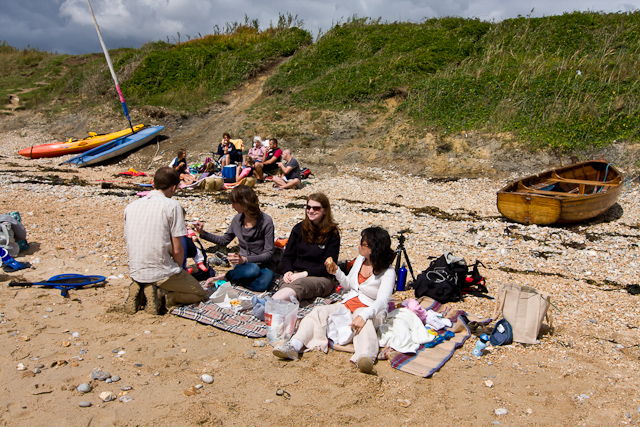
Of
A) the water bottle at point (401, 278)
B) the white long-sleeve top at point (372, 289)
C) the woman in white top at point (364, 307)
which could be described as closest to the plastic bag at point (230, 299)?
the woman in white top at point (364, 307)

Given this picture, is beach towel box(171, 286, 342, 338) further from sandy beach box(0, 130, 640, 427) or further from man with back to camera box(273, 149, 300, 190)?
man with back to camera box(273, 149, 300, 190)

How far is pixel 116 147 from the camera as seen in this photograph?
18.4 metres

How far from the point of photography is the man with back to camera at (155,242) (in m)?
4.77

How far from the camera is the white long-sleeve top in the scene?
457 centimetres

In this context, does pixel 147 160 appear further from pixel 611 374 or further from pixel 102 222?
pixel 611 374

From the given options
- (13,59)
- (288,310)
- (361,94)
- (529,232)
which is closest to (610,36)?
(361,94)

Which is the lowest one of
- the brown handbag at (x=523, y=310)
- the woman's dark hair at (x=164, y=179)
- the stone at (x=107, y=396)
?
the stone at (x=107, y=396)

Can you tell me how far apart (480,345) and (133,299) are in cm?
400

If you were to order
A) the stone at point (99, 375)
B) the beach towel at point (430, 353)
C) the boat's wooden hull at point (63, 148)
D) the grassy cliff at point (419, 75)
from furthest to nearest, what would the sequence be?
the boat's wooden hull at point (63, 148)
the grassy cliff at point (419, 75)
the beach towel at point (430, 353)
the stone at point (99, 375)

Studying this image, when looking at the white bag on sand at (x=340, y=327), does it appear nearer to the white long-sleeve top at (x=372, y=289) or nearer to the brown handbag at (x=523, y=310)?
the white long-sleeve top at (x=372, y=289)

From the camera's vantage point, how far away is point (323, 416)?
360 centimetres

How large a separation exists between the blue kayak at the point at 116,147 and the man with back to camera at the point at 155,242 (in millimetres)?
14558

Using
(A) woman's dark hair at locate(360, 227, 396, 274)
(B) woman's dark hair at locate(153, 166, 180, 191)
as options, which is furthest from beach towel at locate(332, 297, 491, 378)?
(B) woman's dark hair at locate(153, 166, 180, 191)

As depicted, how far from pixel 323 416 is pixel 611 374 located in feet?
9.87
